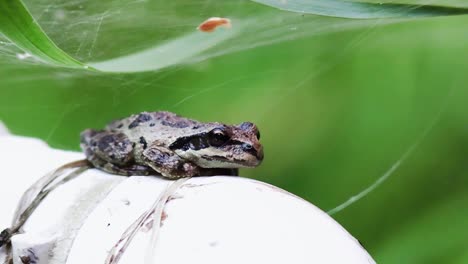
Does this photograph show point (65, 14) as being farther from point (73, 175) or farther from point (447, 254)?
point (447, 254)

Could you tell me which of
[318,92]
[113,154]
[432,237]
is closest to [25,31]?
[113,154]

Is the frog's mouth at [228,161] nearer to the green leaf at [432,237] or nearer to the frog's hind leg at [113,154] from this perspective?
the frog's hind leg at [113,154]

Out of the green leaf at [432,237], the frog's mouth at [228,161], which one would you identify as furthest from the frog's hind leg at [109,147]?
the green leaf at [432,237]

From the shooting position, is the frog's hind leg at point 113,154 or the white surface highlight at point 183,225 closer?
the white surface highlight at point 183,225

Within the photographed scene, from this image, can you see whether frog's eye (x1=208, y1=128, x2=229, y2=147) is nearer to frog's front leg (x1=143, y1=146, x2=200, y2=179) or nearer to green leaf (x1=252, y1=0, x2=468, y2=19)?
frog's front leg (x1=143, y1=146, x2=200, y2=179)

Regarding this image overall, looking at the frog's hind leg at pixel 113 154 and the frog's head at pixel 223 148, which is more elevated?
the frog's head at pixel 223 148

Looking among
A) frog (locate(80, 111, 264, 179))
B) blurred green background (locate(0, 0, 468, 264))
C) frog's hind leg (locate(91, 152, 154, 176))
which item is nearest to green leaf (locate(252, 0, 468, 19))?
blurred green background (locate(0, 0, 468, 264))

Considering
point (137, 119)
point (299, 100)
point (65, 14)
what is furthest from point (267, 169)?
point (65, 14)
